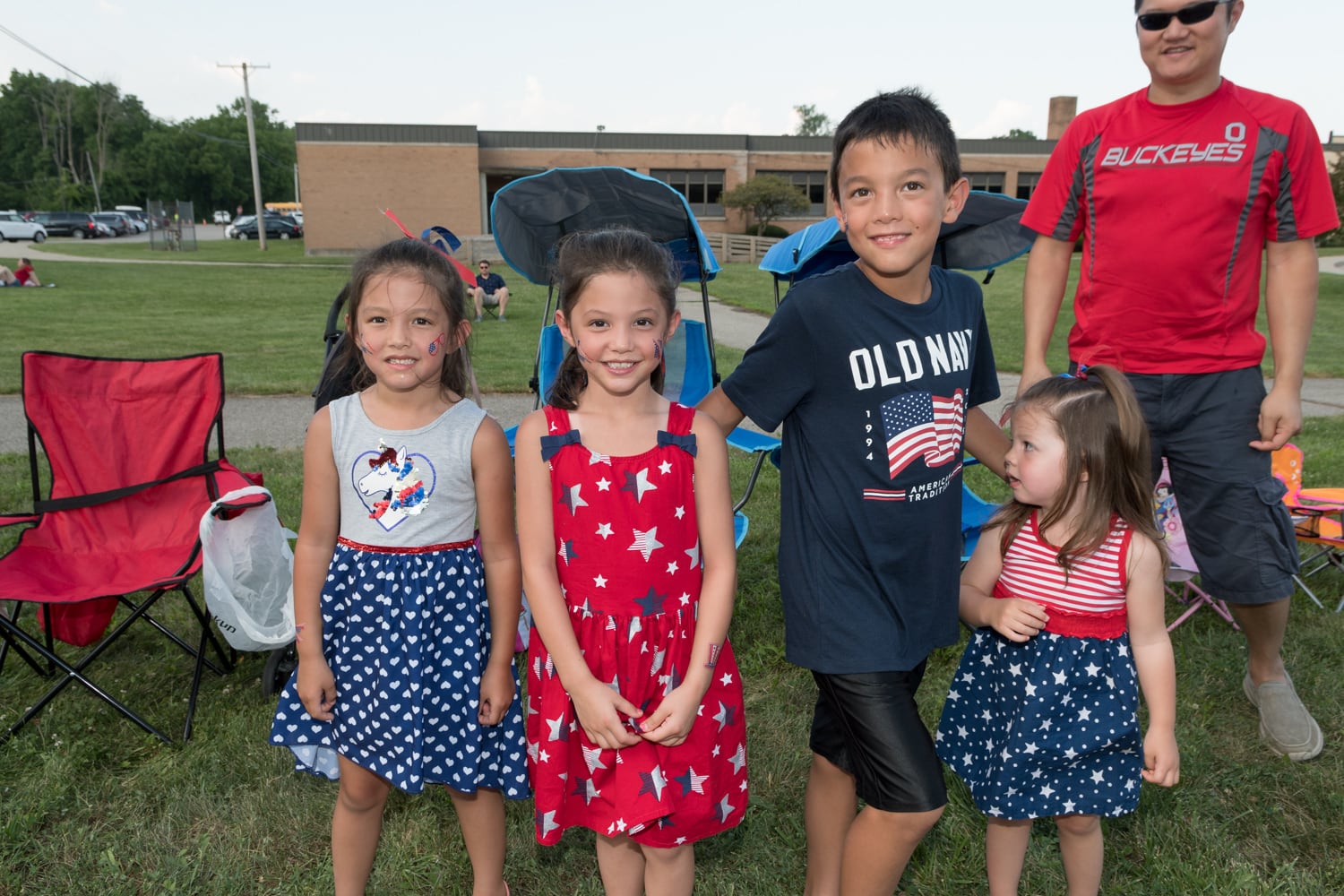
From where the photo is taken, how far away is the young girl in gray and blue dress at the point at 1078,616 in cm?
202

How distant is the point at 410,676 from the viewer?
2141 mm

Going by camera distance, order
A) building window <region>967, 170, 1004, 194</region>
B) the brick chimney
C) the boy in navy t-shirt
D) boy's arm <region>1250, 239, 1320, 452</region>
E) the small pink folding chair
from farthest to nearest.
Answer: the brick chimney → building window <region>967, 170, 1004, 194</region> → the small pink folding chair → boy's arm <region>1250, 239, 1320, 452</region> → the boy in navy t-shirt

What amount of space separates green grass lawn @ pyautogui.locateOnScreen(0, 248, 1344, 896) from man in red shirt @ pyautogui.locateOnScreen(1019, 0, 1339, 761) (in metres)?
0.67

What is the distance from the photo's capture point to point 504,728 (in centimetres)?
224

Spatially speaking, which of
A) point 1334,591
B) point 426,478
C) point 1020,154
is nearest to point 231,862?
point 426,478

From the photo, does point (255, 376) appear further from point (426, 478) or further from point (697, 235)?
point (426, 478)

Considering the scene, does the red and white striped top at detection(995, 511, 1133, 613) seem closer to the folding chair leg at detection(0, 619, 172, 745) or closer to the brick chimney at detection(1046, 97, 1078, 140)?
the folding chair leg at detection(0, 619, 172, 745)

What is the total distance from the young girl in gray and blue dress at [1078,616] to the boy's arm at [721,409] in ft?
2.08

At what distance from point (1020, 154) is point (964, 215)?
43806 mm

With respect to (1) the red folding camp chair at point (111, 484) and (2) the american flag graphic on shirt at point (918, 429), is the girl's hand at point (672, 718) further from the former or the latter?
(1) the red folding camp chair at point (111, 484)

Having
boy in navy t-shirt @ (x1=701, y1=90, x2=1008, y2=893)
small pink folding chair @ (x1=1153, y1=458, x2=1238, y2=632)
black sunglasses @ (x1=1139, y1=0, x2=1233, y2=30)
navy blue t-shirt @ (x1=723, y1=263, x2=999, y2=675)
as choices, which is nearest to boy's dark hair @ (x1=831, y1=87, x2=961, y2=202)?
boy in navy t-shirt @ (x1=701, y1=90, x2=1008, y2=893)

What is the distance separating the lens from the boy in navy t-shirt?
1976mm

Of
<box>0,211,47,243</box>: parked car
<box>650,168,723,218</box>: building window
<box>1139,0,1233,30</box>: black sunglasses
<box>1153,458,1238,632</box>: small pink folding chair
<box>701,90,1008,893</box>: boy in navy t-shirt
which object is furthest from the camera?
<box>0,211,47,243</box>: parked car

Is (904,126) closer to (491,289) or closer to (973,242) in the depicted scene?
(973,242)
